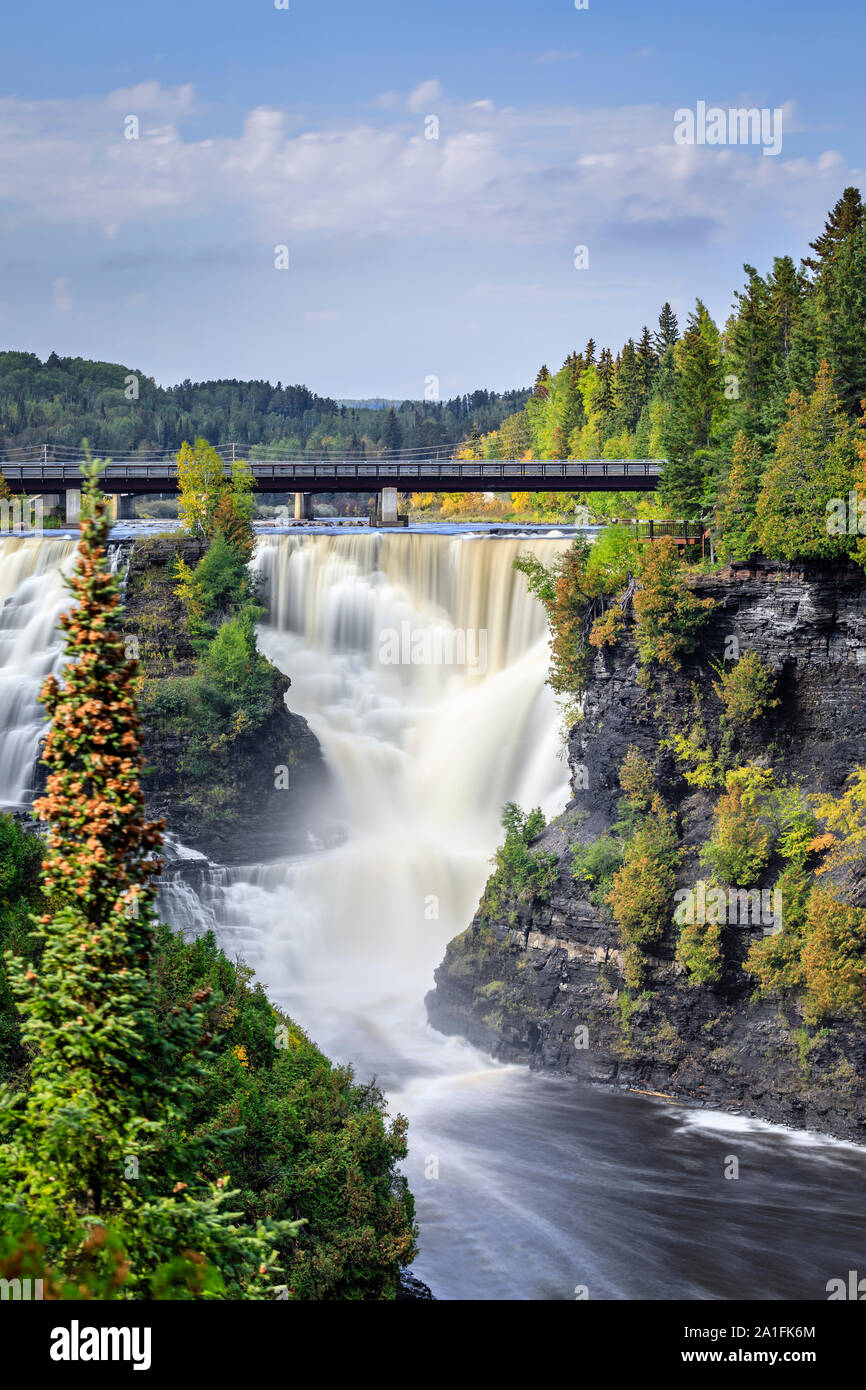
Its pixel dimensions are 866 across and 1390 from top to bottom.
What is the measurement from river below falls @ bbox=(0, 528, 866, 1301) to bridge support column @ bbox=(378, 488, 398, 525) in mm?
14431

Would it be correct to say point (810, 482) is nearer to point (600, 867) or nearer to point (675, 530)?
point (675, 530)

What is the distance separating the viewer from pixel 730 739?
165 ft

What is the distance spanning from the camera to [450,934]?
58531 mm

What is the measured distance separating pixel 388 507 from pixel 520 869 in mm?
44077

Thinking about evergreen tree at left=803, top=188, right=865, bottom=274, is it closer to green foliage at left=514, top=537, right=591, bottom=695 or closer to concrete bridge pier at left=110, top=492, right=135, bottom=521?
green foliage at left=514, top=537, right=591, bottom=695

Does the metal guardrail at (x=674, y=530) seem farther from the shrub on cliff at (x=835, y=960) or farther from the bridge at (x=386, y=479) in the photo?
the bridge at (x=386, y=479)

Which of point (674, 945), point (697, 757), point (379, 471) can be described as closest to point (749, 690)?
point (697, 757)

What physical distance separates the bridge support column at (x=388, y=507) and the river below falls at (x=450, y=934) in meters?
14.4

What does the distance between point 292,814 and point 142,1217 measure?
51464mm

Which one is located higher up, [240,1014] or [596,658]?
[596,658]

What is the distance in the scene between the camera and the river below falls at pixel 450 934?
36.9 m

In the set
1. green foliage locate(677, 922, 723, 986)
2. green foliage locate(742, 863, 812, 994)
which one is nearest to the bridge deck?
green foliage locate(742, 863, 812, 994)
